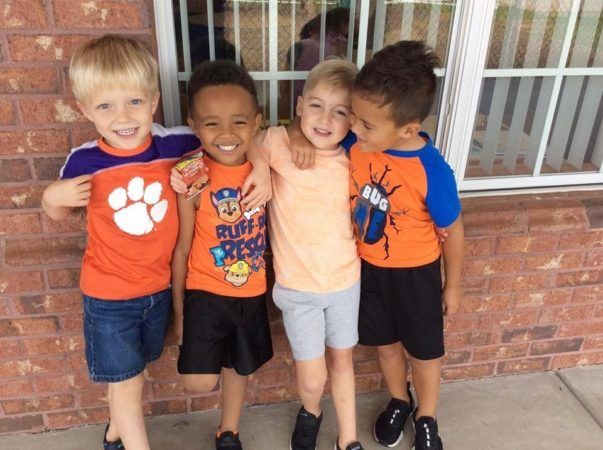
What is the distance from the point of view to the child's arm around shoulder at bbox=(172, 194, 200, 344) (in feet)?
6.40

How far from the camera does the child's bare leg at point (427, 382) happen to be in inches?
91.7

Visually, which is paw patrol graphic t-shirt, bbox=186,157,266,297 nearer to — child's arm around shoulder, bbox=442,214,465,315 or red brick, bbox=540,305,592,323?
child's arm around shoulder, bbox=442,214,465,315

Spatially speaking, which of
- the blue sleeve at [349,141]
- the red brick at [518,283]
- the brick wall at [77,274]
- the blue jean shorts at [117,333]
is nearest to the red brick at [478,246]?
the brick wall at [77,274]

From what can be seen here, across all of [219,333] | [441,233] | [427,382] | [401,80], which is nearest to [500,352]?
[427,382]

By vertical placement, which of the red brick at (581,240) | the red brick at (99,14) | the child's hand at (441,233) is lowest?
the red brick at (581,240)

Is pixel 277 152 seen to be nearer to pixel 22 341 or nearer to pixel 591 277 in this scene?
pixel 22 341

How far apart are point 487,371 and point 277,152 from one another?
1624mm

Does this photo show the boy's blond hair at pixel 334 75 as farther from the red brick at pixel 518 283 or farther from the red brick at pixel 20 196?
the red brick at pixel 518 283

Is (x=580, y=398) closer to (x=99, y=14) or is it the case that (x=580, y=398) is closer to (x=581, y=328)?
(x=581, y=328)

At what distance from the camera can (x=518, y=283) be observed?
265cm

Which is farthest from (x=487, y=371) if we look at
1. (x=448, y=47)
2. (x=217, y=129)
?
(x=217, y=129)

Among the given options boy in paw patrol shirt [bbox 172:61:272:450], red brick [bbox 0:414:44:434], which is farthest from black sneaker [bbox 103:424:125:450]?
boy in paw patrol shirt [bbox 172:61:272:450]

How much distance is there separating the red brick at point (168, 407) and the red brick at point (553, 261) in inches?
66.4

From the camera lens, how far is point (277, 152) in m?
2.04
